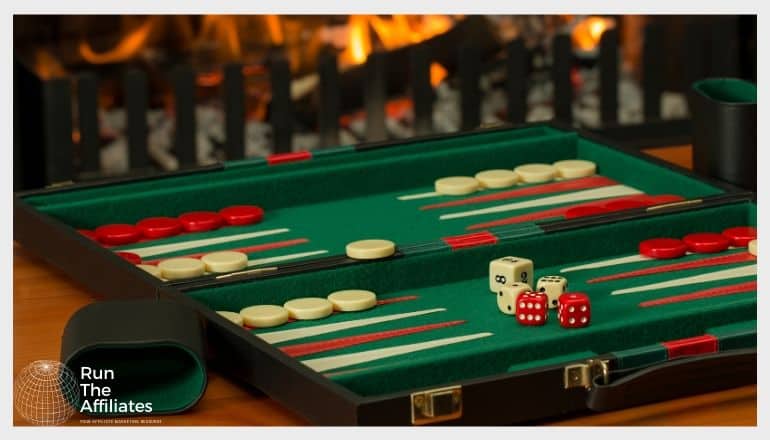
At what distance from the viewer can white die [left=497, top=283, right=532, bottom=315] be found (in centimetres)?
283

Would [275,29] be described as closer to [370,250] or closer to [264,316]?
[370,250]

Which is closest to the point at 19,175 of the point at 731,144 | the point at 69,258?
the point at 69,258

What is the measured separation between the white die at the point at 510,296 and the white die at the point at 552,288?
0.03 metres

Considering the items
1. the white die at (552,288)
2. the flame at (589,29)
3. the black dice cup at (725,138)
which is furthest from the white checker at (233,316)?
the flame at (589,29)

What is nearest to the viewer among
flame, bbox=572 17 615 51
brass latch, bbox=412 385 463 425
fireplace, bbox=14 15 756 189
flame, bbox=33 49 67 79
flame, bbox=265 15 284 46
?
brass latch, bbox=412 385 463 425

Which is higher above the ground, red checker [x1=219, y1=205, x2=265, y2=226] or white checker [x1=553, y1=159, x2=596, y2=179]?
white checker [x1=553, y1=159, x2=596, y2=179]

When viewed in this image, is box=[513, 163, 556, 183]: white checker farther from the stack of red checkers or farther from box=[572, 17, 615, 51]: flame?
box=[572, 17, 615, 51]: flame

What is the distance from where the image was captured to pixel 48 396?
259 cm

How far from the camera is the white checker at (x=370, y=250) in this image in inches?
119

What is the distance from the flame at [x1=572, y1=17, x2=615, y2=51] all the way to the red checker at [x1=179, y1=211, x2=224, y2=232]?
10.0 ft

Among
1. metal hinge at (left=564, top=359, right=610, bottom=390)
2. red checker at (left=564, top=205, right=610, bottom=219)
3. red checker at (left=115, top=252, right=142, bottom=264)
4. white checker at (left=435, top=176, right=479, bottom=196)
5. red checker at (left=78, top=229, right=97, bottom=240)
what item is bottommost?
metal hinge at (left=564, top=359, right=610, bottom=390)

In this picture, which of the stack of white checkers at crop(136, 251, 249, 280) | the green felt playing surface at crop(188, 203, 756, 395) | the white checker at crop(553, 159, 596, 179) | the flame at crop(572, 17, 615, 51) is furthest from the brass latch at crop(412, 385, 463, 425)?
the flame at crop(572, 17, 615, 51)

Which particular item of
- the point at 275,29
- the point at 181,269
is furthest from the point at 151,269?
the point at 275,29

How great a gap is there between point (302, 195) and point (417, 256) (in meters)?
0.63
